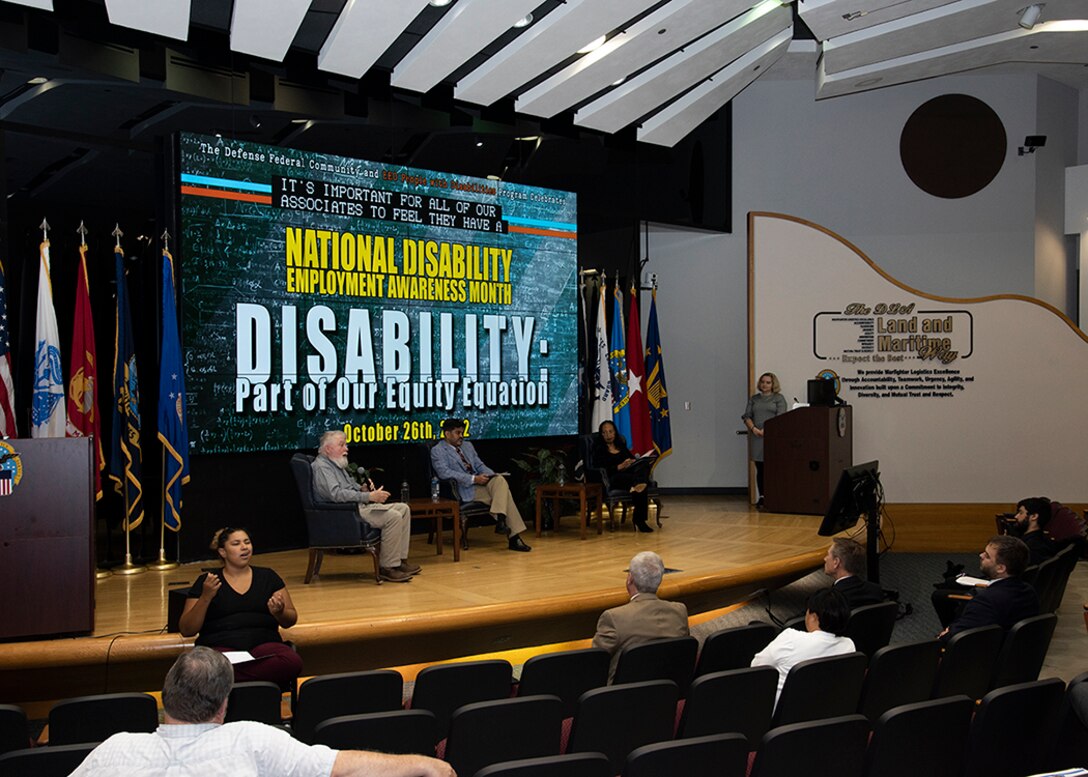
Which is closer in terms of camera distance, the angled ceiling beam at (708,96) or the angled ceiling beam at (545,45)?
the angled ceiling beam at (545,45)

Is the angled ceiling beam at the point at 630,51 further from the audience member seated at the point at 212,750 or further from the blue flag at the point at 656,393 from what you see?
the audience member seated at the point at 212,750

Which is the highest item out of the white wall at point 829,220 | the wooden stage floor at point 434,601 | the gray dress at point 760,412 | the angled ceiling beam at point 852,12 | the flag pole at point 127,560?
the angled ceiling beam at point 852,12

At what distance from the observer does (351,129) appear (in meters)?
8.03

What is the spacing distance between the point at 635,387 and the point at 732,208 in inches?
115

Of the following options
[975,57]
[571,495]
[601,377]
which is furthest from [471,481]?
[975,57]

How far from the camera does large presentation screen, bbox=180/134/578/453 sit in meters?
7.11

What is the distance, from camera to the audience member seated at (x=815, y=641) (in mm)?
3684

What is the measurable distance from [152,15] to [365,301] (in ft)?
7.94

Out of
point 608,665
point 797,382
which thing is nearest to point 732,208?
point 797,382

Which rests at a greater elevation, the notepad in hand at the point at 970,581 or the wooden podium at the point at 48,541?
the wooden podium at the point at 48,541

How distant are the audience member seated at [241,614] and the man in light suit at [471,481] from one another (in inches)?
117

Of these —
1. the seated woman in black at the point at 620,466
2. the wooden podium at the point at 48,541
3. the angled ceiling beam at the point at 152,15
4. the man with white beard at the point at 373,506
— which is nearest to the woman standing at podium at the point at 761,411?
the seated woman in black at the point at 620,466

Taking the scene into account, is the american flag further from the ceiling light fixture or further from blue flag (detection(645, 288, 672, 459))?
the ceiling light fixture

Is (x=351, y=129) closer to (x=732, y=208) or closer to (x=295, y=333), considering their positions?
(x=295, y=333)
